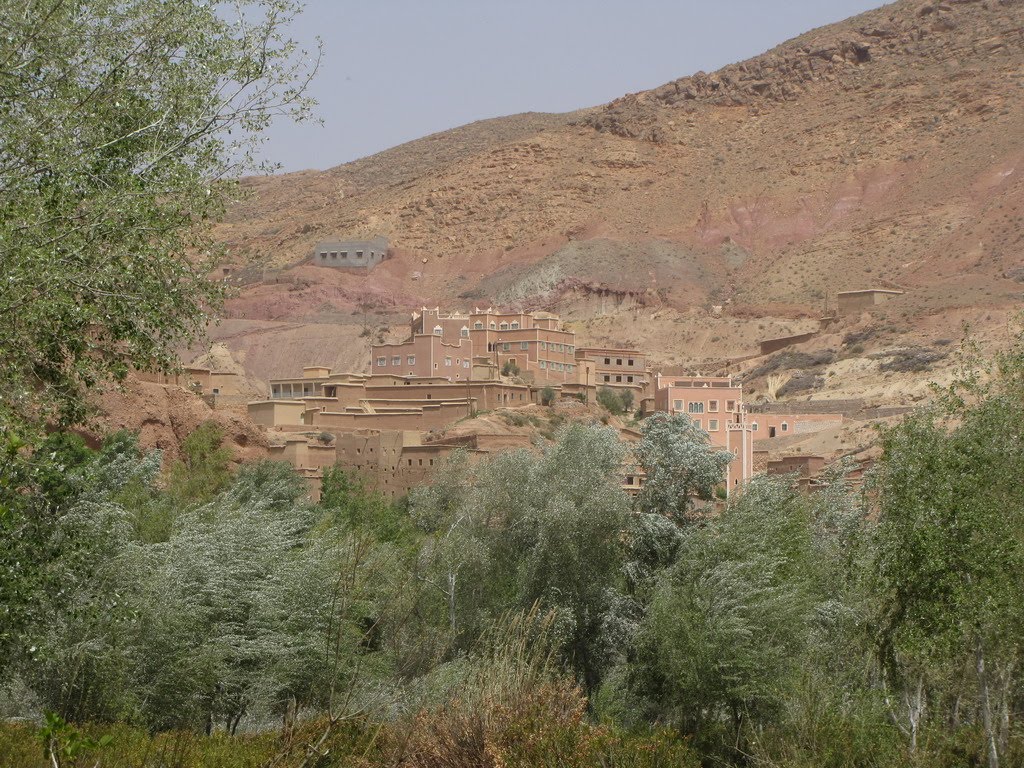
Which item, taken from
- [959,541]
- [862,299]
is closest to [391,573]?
[959,541]

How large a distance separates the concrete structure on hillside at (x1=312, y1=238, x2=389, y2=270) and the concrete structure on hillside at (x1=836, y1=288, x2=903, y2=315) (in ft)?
137

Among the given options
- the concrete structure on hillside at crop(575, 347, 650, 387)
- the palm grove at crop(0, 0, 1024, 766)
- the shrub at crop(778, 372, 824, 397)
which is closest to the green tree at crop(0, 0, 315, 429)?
the palm grove at crop(0, 0, 1024, 766)

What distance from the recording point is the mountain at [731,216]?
99250mm

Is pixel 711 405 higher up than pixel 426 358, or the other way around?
pixel 426 358

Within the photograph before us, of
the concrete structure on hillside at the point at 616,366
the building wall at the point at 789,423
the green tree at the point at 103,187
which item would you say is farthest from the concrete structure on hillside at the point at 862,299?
the green tree at the point at 103,187

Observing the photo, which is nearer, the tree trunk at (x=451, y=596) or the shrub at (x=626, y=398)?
the tree trunk at (x=451, y=596)

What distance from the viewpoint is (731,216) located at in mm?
119938

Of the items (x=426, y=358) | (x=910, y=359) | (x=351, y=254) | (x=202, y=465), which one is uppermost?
(x=351, y=254)

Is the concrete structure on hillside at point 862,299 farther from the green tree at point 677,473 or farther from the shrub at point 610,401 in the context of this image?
the green tree at point 677,473

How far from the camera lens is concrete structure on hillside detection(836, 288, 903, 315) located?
89.8 metres

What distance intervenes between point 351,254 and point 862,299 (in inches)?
1782

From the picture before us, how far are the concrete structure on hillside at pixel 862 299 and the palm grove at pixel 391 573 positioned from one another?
5872cm

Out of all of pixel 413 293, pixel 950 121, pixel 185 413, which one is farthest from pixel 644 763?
pixel 950 121

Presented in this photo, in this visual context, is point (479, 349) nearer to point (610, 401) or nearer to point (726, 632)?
point (610, 401)
